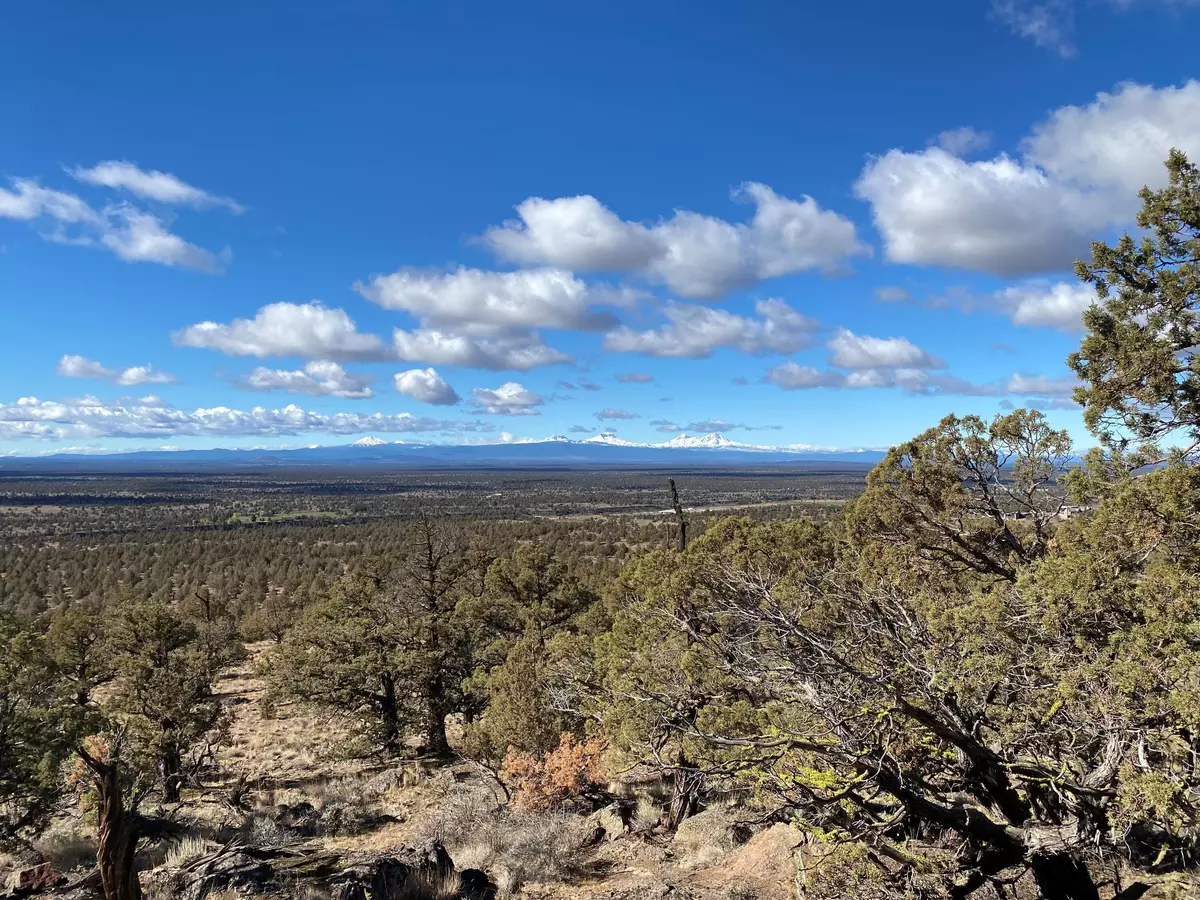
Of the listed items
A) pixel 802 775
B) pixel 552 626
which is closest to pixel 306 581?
pixel 552 626

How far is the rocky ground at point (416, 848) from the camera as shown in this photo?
871 cm

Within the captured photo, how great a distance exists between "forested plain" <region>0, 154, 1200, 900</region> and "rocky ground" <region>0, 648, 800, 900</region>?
0.09m

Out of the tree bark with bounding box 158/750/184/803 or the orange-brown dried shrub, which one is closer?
the orange-brown dried shrub

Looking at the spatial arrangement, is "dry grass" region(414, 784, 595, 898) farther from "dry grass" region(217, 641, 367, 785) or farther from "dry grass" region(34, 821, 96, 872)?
"dry grass" region(217, 641, 367, 785)

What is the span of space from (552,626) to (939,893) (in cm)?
1988

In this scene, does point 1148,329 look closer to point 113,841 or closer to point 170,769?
point 113,841

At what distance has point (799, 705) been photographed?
341 inches

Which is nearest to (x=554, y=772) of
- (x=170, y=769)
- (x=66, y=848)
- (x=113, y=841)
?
(x=66, y=848)

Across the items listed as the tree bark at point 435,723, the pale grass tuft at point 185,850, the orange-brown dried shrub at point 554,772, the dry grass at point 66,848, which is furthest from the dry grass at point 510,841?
the tree bark at point 435,723

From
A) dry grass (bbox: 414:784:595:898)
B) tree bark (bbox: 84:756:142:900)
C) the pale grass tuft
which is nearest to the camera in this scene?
tree bark (bbox: 84:756:142:900)

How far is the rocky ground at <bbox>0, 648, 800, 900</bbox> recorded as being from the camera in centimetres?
871

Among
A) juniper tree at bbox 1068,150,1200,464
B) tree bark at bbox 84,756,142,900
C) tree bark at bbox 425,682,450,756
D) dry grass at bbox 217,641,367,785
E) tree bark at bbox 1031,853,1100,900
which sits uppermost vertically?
juniper tree at bbox 1068,150,1200,464

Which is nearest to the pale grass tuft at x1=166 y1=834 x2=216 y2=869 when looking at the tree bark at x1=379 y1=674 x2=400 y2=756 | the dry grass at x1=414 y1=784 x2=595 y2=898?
the dry grass at x1=414 y1=784 x2=595 y2=898

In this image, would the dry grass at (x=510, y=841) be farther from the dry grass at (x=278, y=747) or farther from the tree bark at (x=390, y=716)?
the dry grass at (x=278, y=747)
